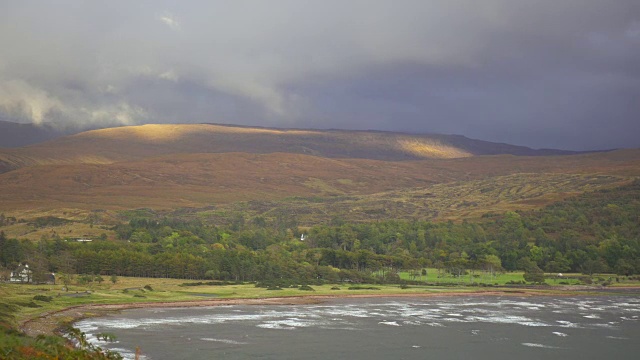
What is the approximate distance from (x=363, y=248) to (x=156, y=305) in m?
71.1

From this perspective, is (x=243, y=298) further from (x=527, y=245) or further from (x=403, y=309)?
(x=527, y=245)

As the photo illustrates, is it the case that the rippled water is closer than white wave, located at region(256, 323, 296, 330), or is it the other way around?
the rippled water

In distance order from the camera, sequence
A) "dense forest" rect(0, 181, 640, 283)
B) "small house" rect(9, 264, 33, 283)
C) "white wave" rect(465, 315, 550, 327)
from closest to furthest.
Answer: "white wave" rect(465, 315, 550, 327) → "small house" rect(9, 264, 33, 283) → "dense forest" rect(0, 181, 640, 283)

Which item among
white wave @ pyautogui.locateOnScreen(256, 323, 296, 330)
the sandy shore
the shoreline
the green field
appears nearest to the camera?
the sandy shore

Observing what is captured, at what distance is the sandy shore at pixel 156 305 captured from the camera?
189ft

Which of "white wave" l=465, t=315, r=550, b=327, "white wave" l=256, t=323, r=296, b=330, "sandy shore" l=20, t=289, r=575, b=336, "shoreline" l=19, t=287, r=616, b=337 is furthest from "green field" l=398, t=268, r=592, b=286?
"white wave" l=256, t=323, r=296, b=330

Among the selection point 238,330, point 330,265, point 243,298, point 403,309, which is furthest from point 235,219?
point 238,330

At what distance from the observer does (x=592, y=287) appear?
108 metres

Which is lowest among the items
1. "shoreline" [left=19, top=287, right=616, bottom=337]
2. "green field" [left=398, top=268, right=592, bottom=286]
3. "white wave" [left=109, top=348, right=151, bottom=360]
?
"green field" [left=398, top=268, right=592, bottom=286]

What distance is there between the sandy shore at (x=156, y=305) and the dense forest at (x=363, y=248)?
17690mm

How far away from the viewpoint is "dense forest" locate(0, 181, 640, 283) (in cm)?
11019

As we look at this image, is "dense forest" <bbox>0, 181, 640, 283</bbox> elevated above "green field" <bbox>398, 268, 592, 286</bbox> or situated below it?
above

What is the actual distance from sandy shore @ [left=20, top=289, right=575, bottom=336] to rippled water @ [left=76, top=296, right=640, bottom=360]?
267 centimetres

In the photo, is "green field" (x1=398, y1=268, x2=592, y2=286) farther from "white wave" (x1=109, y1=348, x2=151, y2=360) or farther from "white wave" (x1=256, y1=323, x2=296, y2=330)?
"white wave" (x1=109, y1=348, x2=151, y2=360)
